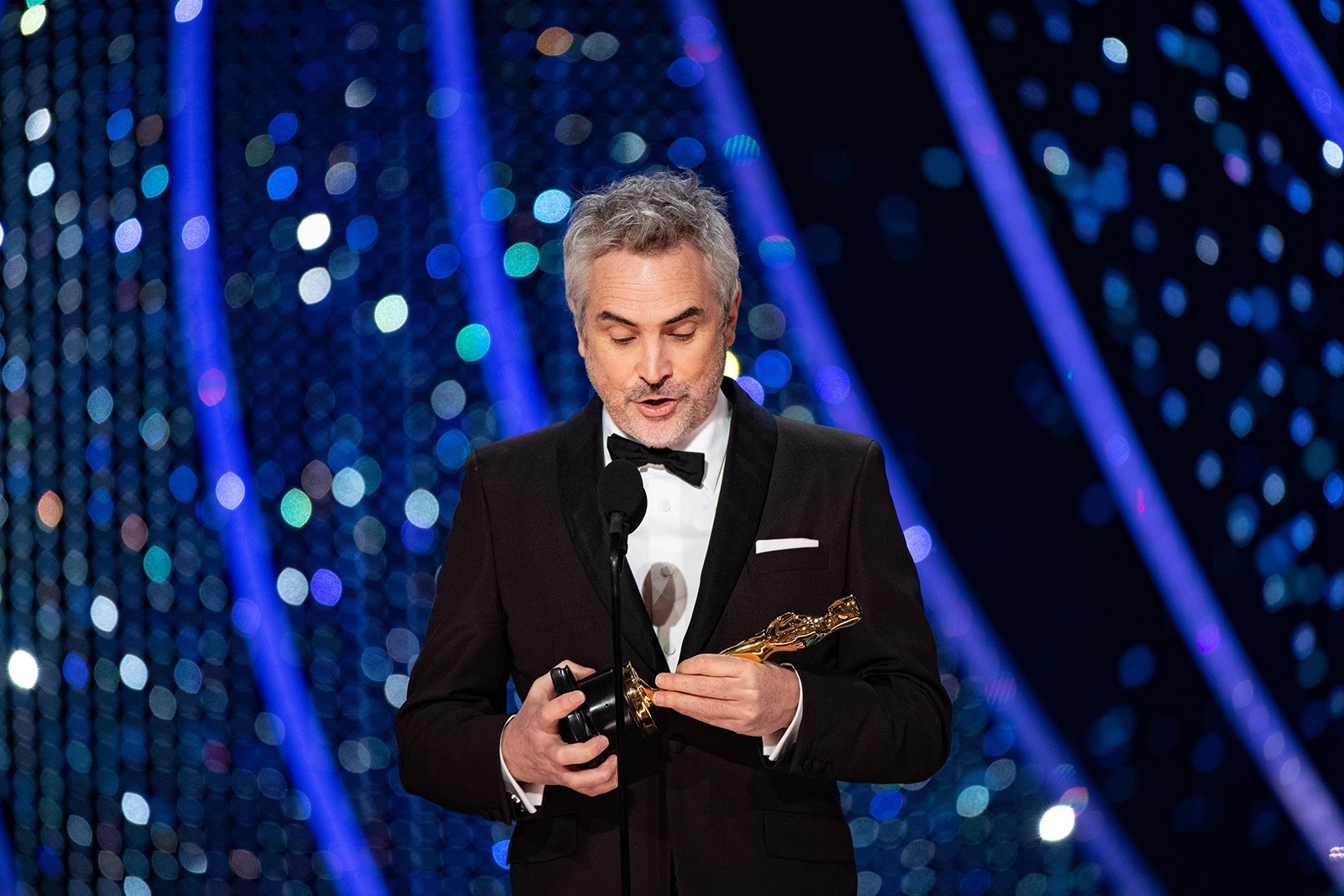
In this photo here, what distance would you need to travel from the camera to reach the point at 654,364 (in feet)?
5.86

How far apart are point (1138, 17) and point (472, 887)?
9.03 ft

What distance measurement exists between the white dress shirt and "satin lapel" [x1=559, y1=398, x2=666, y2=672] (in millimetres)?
33

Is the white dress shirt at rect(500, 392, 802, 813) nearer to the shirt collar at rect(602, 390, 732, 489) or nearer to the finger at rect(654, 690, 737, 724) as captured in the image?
the shirt collar at rect(602, 390, 732, 489)

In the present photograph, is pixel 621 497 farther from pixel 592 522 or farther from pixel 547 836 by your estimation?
pixel 547 836

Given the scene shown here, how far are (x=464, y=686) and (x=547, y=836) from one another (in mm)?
270

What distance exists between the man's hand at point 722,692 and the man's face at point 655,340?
16.8 inches

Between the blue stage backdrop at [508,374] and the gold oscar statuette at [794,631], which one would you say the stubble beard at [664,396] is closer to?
the gold oscar statuette at [794,631]

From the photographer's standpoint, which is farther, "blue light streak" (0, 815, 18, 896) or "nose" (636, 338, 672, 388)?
"blue light streak" (0, 815, 18, 896)

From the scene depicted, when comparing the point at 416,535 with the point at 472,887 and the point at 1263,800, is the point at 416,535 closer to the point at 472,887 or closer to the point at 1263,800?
the point at 472,887

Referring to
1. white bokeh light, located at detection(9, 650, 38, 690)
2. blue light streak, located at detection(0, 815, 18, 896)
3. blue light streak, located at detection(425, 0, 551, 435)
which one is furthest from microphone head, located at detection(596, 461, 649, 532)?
blue light streak, located at detection(0, 815, 18, 896)

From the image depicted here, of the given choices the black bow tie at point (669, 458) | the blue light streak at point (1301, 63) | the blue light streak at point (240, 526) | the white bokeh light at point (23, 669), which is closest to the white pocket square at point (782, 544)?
the black bow tie at point (669, 458)

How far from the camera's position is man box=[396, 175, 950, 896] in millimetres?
1751

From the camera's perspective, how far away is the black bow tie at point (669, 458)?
187 centimetres

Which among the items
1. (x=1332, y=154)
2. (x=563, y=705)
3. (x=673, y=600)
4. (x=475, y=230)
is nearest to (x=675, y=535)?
(x=673, y=600)
